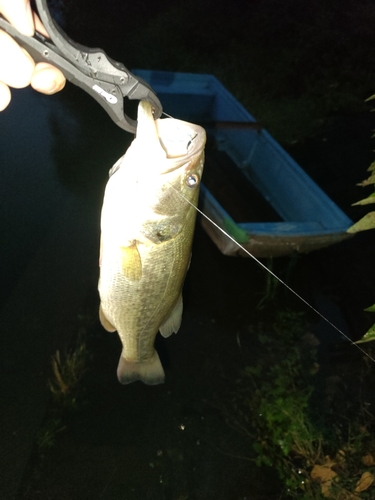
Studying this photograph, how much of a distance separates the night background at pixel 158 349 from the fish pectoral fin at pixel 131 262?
2079 mm

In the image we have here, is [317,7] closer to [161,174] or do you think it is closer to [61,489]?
[161,174]

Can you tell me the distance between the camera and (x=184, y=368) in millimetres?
3785

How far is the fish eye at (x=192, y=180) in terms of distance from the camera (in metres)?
1.51

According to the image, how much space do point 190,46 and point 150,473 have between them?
786 centimetres

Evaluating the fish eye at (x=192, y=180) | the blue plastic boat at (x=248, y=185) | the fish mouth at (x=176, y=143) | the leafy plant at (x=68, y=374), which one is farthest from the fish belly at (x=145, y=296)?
the blue plastic boat at (x=248, y=185)

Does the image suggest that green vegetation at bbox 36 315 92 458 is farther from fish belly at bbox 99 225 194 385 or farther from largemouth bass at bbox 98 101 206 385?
largemouth bass at bbox 98 101 206 385

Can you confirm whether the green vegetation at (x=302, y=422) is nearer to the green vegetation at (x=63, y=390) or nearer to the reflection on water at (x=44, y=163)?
the green vegetation at (x=63, y=390)

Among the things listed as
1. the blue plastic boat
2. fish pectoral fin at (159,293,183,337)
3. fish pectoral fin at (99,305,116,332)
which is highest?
fish pectoral fin at (99,305,116,332)

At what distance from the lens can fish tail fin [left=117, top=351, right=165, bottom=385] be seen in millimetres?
2109

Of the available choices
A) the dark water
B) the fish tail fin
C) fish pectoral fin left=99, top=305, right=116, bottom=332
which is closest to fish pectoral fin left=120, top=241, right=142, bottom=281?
fish pectoral fin left=99, top=305, right=116, bottom=332

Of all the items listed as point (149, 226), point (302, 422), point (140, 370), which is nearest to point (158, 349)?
point (302, 422)

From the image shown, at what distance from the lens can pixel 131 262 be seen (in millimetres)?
1671

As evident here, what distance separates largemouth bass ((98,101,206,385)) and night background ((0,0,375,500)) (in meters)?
1.75

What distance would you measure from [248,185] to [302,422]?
3.25 m
